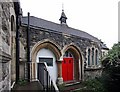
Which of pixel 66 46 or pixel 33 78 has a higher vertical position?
A: pixel 66 46

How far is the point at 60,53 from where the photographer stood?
504 inches

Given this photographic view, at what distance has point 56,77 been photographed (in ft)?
42.3

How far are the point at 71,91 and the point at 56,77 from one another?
2.63 m

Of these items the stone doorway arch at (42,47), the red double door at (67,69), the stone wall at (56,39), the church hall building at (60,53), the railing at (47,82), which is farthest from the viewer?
the red double door at (67,69)

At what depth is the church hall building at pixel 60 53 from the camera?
11.0m

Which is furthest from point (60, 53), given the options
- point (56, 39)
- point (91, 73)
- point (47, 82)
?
point (47, 82)

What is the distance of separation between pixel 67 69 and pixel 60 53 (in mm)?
2074

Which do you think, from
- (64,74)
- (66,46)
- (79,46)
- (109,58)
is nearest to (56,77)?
(64,74)

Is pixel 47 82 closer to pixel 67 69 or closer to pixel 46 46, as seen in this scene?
pixel 46 46

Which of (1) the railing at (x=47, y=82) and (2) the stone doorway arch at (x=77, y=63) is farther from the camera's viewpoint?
(2) the stone doorway arch at (x=77, y=63)

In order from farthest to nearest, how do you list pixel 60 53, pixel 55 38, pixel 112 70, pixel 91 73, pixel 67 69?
pixel 91 73 < pixel 67 69 < pixel 60 53 < pixel 55 38 < pixel 112 70

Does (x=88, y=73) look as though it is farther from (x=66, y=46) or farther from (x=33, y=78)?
(x=33, y=78)

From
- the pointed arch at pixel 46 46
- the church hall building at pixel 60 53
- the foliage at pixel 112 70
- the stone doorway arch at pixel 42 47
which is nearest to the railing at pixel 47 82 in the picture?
the church hall building at pixel 60 53

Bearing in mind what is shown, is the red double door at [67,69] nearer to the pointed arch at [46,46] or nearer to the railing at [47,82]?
the pointed arch at [46,46]
